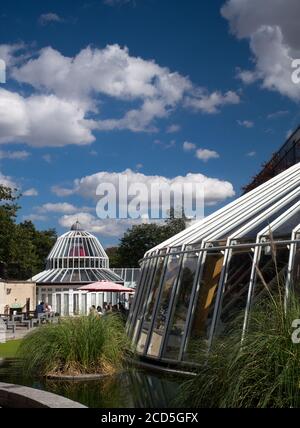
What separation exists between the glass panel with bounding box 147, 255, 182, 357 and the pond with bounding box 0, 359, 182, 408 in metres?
0.89

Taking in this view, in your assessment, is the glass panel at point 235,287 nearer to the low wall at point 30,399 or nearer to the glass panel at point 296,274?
the glass panel at point 296,274

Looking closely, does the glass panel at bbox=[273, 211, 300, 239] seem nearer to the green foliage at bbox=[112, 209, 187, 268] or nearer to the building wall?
the building wall

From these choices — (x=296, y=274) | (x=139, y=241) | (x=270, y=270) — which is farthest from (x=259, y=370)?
(x=139, y=241)

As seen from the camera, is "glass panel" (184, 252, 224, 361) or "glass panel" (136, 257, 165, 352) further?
"glass panel" (136, 257, 165, 352)

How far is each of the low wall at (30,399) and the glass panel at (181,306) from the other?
3797 mm

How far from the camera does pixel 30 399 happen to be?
7941 mm

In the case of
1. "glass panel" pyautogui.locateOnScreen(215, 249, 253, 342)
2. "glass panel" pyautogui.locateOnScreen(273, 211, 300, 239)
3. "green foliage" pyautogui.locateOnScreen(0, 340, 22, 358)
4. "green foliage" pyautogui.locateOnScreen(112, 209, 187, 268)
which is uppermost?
"green foliage" pyautogui.locateOnScreen(112, 209, 187, 268)

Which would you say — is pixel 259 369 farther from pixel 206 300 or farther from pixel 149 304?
pixel 149 304

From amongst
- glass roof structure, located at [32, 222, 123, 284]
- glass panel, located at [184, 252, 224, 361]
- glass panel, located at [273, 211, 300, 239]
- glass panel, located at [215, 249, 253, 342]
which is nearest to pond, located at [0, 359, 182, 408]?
glass panel, located at [184, 252, 224, 361]

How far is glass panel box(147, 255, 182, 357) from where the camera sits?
1256 cm

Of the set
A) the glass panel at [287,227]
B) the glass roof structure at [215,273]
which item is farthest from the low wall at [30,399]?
the glass panel at [287,227]
